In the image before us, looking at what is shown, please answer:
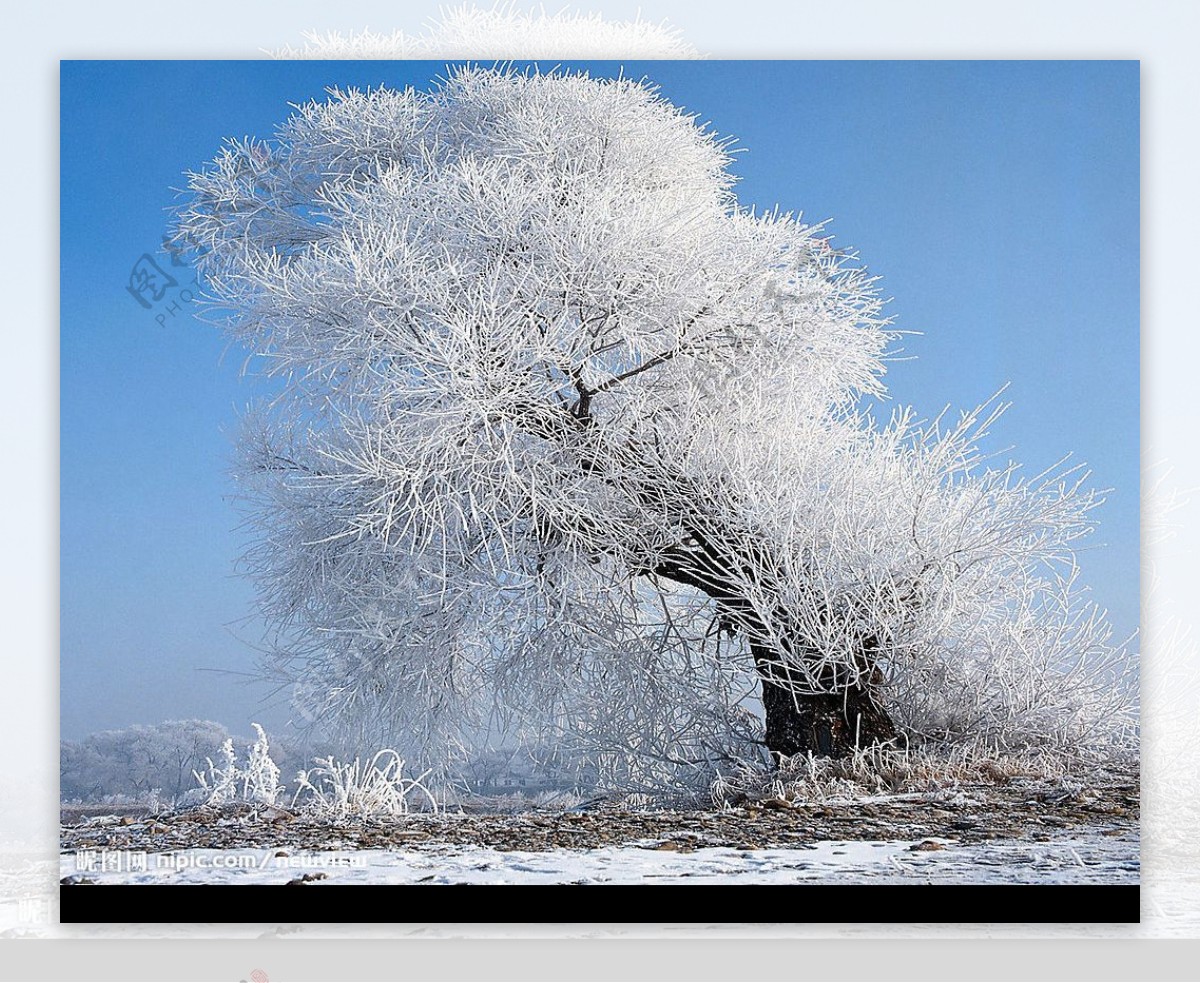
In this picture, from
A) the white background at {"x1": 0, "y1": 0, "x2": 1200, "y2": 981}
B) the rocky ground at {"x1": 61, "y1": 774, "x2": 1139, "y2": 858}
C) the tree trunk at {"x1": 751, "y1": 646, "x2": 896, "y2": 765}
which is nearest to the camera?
the white background at {"x1": 0, "y1": 0, "x2": 1200, "y2": 981}

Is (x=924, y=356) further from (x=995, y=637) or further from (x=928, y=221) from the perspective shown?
(x=995, y=637)

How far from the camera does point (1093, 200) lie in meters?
2.88

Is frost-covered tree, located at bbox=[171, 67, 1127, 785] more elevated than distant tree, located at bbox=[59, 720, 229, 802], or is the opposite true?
frost-covered tree, located at bbox=[171, 67, 1127, 785]

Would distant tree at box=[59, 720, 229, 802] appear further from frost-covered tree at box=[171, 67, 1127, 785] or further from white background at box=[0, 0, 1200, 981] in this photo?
frost-covered tree at box=[171, 67, 1127, 785]

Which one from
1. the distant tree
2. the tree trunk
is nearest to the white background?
the distant tree

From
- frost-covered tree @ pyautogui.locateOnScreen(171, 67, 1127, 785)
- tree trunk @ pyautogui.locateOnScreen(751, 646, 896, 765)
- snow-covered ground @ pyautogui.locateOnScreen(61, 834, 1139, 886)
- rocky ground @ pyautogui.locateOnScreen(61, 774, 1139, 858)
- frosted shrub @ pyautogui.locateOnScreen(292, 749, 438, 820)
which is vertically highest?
frost-covered tree @ pyautogui.locateOnScreen(171, 67, 1127, 785)

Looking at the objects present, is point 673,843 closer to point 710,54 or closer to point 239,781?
point 239,781

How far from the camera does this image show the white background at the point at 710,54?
2.67 meters

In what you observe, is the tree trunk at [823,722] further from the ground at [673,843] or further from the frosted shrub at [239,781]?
the frosted shrub at [239,781]

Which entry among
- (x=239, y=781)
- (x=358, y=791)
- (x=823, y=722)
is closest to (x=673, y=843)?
(x=823, y=722)

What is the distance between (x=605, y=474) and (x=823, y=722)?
892 mm

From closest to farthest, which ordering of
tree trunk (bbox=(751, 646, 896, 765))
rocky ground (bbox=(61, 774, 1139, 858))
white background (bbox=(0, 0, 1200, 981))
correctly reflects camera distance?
white background (bbox=(0, 0, 1200, 981)) → rocky ground (bbox=(61, 774, 1139, 858)) → tree trunk (bbox=(751, 646, 896, 765))

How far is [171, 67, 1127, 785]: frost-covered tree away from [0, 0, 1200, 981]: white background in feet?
0.84

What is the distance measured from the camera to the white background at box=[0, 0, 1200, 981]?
8.77 ft
